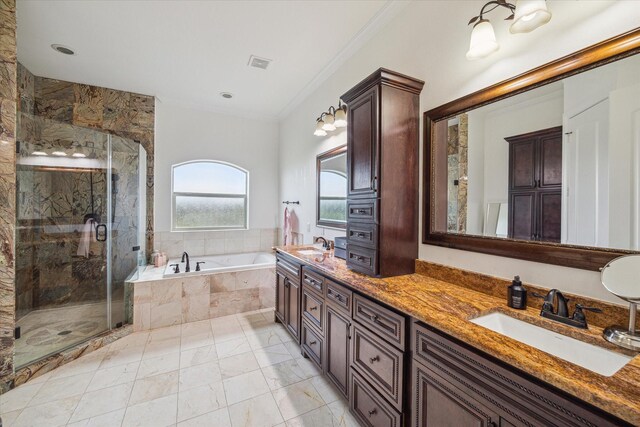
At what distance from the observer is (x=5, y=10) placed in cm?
198

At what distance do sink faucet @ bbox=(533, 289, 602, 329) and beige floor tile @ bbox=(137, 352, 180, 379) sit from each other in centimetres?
260

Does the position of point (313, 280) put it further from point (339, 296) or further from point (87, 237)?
point (87, 237)

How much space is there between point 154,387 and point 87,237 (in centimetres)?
204

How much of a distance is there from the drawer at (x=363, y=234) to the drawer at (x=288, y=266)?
2.20ft

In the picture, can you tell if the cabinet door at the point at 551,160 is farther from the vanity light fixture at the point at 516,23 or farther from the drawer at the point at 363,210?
the drawer at the point at 363,210

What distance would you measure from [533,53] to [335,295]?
1720mm

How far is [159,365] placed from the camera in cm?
228

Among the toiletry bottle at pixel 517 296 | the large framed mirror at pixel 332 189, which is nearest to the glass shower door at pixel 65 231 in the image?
the large framed mirror at pixel 332 189

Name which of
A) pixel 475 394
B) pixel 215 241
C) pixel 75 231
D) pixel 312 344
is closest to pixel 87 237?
pixel 75 231

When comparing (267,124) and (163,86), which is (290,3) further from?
(267,124)

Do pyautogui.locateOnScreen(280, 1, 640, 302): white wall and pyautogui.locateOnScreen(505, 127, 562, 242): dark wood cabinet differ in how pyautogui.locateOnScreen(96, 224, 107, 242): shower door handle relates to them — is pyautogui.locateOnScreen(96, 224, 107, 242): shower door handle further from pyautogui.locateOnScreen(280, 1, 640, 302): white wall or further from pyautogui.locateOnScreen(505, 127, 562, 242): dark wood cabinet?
pyautogui.locateOnScreen(505, 127, 562, 242): dark wood cabinet

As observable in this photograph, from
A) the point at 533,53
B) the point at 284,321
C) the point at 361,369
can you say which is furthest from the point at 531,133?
the point at 284,321

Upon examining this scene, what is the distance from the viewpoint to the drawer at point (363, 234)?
1762 mm

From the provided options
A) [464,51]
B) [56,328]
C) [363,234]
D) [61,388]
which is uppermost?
[464,51]
